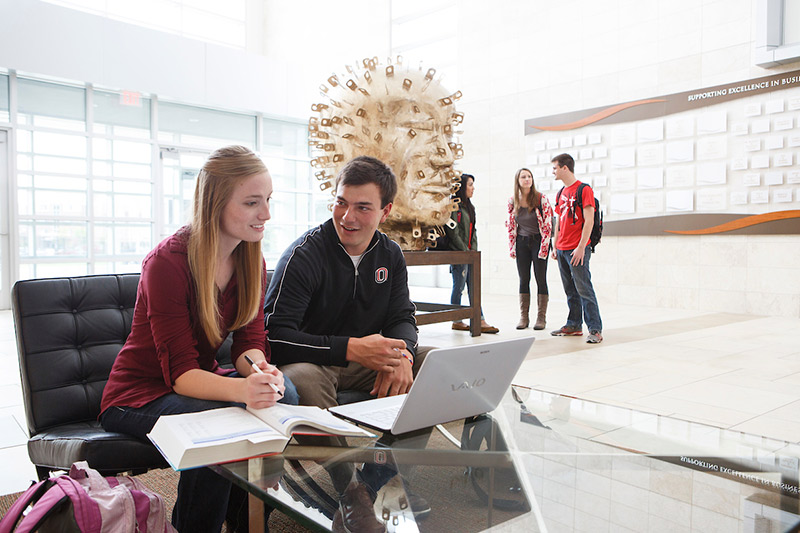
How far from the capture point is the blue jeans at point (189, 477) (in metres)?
1.39

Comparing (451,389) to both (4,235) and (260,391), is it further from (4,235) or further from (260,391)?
(4,235)

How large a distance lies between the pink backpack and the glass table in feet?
0.58

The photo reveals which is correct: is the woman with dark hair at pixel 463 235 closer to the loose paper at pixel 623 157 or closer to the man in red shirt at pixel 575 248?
the man in red shirt at pixel 575 248

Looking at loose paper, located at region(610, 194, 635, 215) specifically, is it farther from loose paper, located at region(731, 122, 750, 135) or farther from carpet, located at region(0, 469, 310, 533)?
carpet, located at region(0, 469, 310, 533)

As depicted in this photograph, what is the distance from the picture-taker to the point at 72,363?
67.8 inches

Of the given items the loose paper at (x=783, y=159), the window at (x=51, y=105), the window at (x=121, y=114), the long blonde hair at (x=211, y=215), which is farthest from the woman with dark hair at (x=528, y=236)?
the window at (x=51, y=105)

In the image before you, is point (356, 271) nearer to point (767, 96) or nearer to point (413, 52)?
point (767, 96)

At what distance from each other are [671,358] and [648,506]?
344cm

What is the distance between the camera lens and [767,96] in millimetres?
6629

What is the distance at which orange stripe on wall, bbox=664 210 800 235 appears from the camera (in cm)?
650

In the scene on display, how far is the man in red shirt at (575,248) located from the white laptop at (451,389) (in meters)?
3.61

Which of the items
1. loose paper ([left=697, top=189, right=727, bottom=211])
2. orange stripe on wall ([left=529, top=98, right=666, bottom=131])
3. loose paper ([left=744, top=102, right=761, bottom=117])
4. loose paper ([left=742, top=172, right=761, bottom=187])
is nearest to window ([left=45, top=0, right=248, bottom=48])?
orange stripe on wall ([left=529, top=98, right=666, bottom=131])

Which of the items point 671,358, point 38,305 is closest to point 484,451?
point 38,305

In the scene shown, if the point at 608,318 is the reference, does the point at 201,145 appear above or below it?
above
